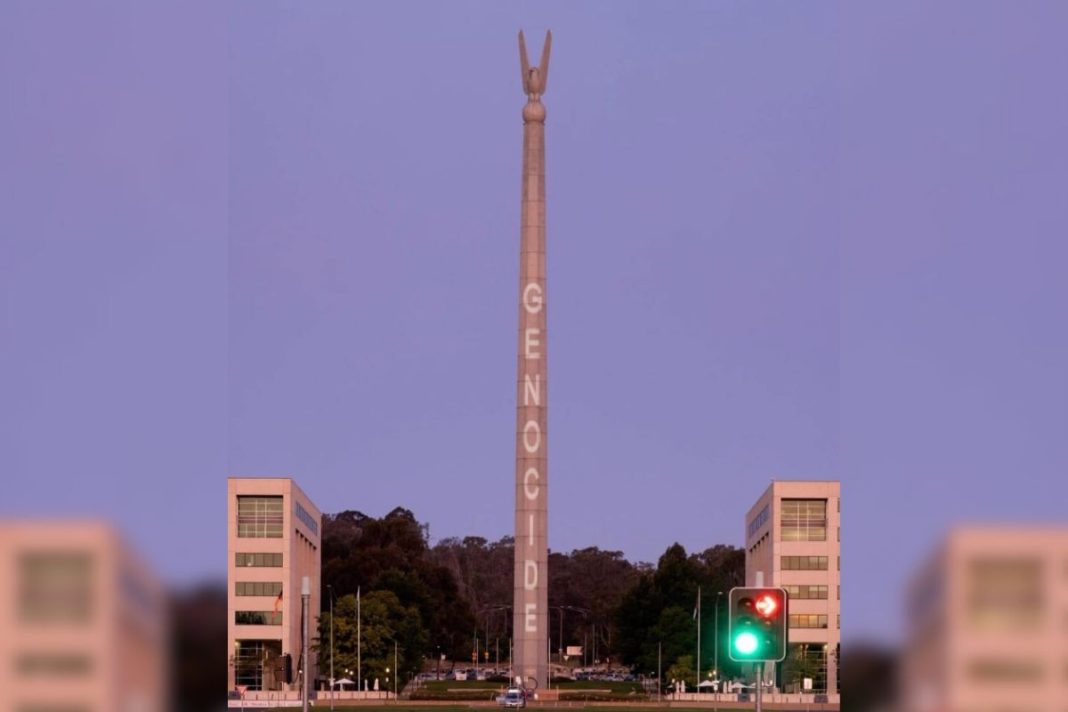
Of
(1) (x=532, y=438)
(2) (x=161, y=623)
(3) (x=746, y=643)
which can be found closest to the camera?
(2) (x=161, y=623)

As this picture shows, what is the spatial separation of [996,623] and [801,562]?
593ft

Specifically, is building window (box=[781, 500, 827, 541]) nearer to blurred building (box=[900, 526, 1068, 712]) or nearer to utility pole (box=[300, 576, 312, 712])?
utility pole (box=[300, 576, 312, 712])

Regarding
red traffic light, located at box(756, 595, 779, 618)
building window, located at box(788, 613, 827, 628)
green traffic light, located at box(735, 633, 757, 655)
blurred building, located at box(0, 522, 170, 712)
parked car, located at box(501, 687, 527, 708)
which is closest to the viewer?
blurred building, located at box(0, 522, 170, 712)

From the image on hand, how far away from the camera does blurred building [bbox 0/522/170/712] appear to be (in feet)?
52.1

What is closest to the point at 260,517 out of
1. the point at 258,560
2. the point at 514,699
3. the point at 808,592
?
the point at 258,560

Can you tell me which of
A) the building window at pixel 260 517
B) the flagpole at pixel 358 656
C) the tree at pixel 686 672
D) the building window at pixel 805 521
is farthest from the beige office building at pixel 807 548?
the building window at pixel 260 517

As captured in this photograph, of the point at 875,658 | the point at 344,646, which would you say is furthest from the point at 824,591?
the point at 875,658

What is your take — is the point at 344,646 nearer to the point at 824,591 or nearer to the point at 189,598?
the point at 824,591

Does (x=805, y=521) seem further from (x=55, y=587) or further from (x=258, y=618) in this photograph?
(x=55, y=587)

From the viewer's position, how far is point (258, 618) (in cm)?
18100

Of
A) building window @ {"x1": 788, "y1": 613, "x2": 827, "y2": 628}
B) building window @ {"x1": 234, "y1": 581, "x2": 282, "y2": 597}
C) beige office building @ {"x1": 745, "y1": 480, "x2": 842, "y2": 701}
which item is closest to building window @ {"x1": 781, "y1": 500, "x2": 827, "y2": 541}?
beige office building @ {"x1": 745, "y1": 480, "x2": 842, "y2": 701}

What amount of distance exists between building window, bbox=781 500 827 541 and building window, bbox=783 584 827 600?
16.2 feet

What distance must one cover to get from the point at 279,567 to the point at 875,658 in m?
165

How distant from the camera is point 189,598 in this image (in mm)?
17609
